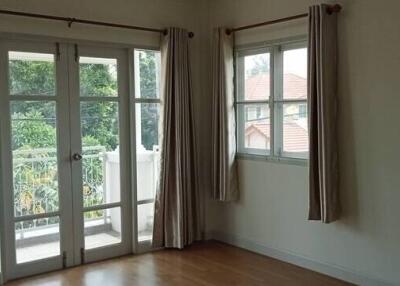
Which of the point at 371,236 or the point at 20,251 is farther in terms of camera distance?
the point at 20,251

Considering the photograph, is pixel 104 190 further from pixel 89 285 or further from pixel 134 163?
pixel 89 285

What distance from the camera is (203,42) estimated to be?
200 inches

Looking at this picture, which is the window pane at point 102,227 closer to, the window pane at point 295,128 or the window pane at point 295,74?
the window pane at point 295,128

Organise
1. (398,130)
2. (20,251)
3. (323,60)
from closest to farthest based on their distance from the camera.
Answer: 1. (398,130)
2. (323,60)
3. (20,251)

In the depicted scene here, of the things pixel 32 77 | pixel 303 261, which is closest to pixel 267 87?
pixel 303 261

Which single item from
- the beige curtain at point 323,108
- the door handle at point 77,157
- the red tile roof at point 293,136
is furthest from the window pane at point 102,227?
the beige curtain at point 323,108

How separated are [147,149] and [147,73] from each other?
30.0 inches

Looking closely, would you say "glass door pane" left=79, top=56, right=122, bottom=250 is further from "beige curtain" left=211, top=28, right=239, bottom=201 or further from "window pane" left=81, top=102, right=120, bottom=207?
"beige curtain" left=211, top=28, right=239, bottom=201

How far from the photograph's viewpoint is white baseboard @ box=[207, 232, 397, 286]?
12.5 feet

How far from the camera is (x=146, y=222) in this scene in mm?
4855

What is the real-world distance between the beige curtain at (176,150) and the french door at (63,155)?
0.36m

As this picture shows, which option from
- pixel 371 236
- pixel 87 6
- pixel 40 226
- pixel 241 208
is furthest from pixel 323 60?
pixel 40 226

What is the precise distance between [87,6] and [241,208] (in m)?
2.45

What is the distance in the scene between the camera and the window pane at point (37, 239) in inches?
161
